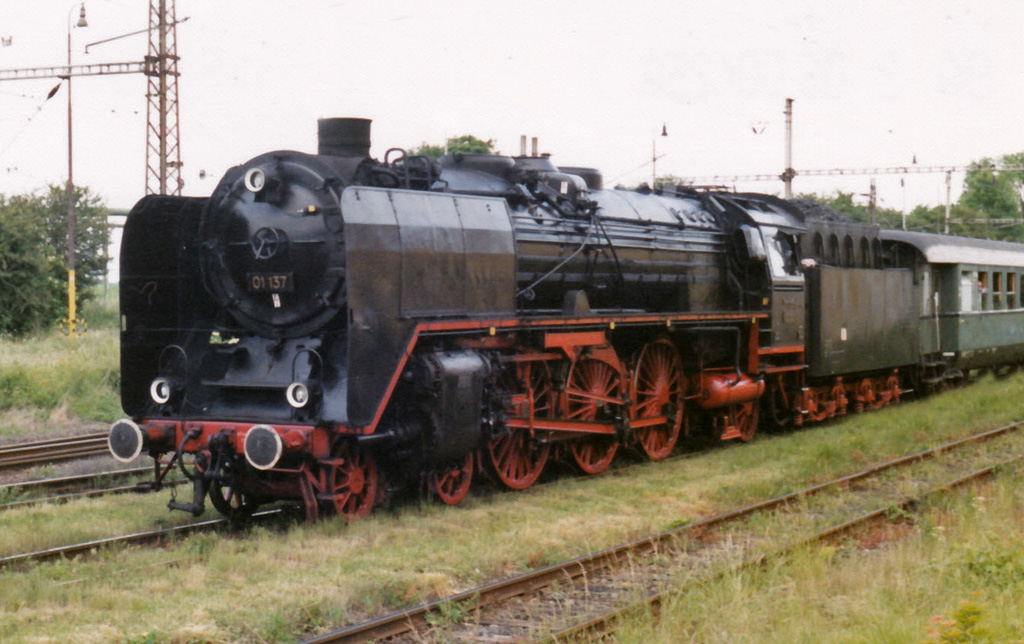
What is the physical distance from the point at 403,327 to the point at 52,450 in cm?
718

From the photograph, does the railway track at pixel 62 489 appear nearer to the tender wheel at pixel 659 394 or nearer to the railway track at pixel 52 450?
the railway track at pixel 52 450

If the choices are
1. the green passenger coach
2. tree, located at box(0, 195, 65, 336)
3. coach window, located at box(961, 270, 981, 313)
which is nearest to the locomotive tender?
the green passenger coach

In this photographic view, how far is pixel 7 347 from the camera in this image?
22781mm

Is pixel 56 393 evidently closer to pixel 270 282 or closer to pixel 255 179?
pixel 270 282

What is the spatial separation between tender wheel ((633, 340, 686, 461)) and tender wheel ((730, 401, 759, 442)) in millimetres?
1200

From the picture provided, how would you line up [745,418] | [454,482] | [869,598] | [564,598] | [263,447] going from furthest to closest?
[745,418], [454,482], [263,447], [564,598], [869,598]

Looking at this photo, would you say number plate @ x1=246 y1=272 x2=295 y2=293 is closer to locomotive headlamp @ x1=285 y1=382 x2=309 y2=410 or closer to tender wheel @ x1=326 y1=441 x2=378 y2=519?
locomotive headlamp @ x1=285 y1=382 x2=309 y2=410

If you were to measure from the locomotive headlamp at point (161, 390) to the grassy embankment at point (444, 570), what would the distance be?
3.44 feet

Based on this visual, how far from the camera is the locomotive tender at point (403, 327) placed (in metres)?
8.56

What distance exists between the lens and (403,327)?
8.62 meters

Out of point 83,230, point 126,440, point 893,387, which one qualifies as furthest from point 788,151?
point 83,230

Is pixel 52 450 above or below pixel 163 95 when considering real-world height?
below

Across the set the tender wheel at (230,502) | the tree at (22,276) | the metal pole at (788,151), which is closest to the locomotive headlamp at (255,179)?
the tender wheel at (230,502)

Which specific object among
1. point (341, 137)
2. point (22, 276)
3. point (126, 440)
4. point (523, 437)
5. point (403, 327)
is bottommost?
point (523, 437)
